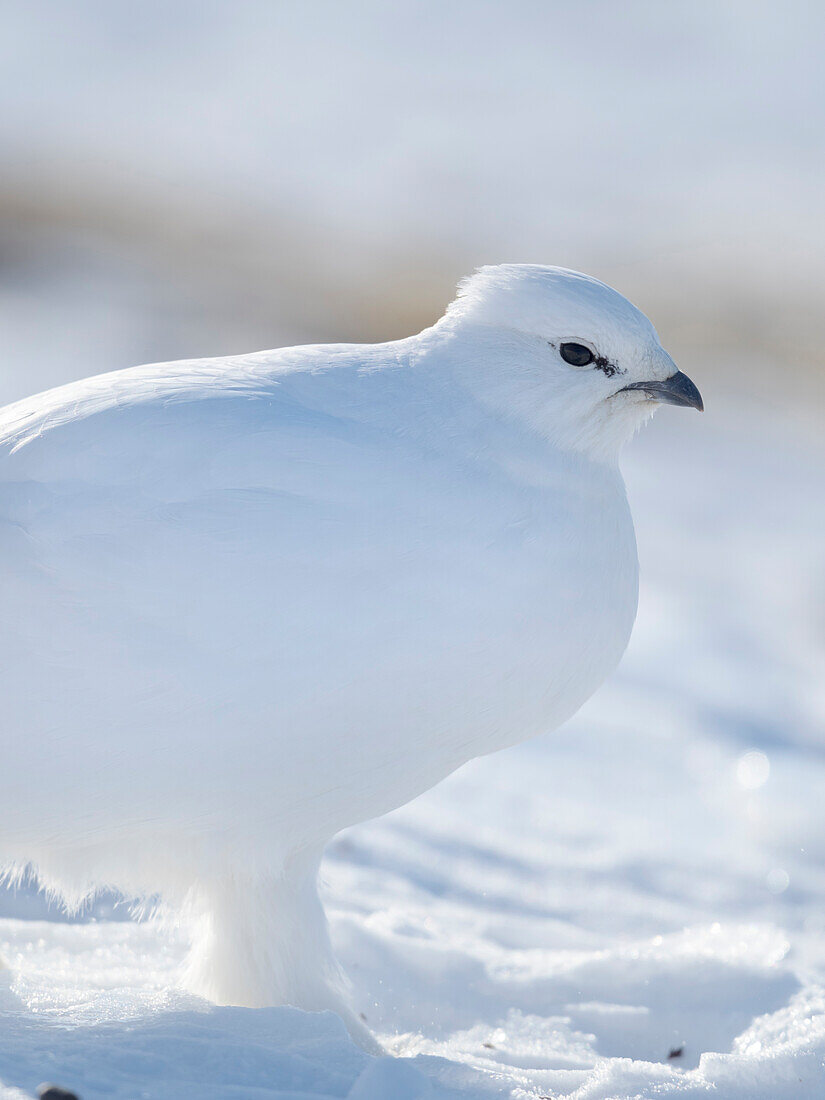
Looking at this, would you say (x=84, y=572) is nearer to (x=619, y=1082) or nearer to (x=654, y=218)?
(x=619, y=1082)

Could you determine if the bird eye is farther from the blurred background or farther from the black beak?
the blurred background

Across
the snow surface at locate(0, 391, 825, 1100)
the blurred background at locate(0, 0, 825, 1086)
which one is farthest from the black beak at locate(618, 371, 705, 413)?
the blurred background at locate(0, 0, 825, 1086)

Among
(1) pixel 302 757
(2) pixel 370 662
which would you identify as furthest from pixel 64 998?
(2) pixel 370 662

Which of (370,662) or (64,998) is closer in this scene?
(370,662)

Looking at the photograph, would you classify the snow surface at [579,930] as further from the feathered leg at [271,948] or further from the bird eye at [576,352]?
the bird eye at [576,352]

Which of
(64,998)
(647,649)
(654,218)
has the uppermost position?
(654,218)

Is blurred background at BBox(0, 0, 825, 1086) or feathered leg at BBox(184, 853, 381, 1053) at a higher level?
blurred background at BBox(0, 0, 825, 1086)

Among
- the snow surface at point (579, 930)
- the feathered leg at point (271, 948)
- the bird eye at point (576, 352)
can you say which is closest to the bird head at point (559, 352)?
the bird eye at point (576, 352)

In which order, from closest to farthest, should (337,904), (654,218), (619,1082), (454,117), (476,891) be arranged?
1. (619,1082)
2. (337,904)
3. (476,891)
4. (654,218)
5. (454,117)
